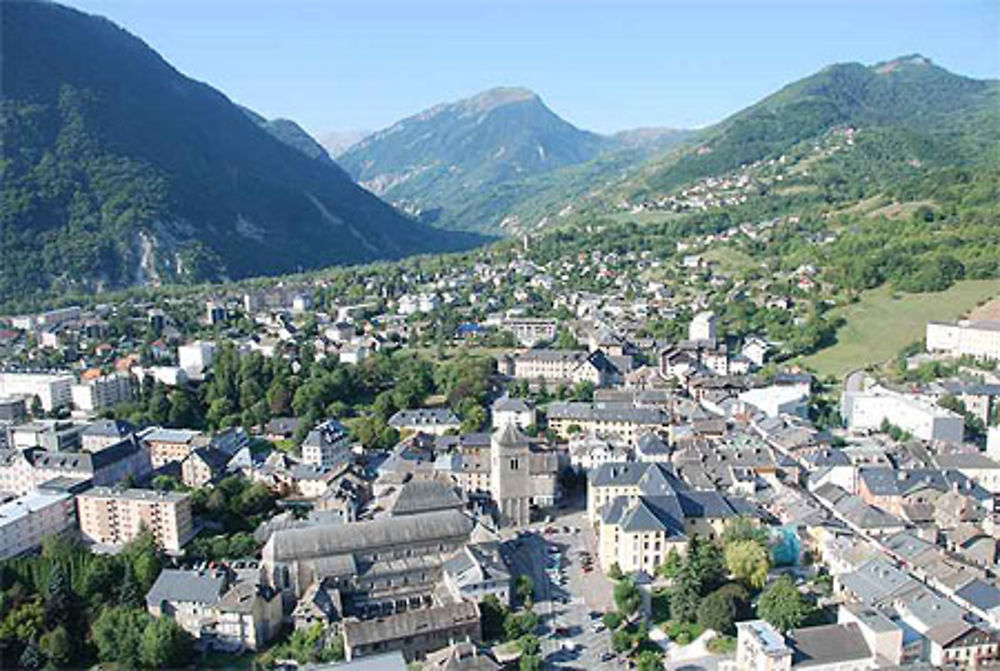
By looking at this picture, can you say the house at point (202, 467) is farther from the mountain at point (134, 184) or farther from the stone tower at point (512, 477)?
the mountain at point (134, 184)

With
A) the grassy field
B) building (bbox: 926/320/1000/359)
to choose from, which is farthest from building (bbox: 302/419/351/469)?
building (bbox: 926/320/1000/359)

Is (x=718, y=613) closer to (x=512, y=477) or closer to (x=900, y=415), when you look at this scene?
(x=512, y=477)

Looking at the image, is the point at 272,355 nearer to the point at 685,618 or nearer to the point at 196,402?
the point at 196,402

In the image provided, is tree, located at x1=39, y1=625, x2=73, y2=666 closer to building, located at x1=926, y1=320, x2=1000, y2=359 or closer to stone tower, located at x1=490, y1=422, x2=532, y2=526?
stone tower, located at x1=490, y1=422, x2=532, y2=526

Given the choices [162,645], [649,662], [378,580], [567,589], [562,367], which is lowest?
[567,589]

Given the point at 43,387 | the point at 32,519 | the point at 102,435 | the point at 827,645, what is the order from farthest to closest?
the point at 43,387 < the point at 102,435 < the point at 32,519 < the point at 827,645

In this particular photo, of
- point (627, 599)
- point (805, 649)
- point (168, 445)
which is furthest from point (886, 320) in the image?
point (168, 445)

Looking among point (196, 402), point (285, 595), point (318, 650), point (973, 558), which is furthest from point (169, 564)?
point (973, 558)
